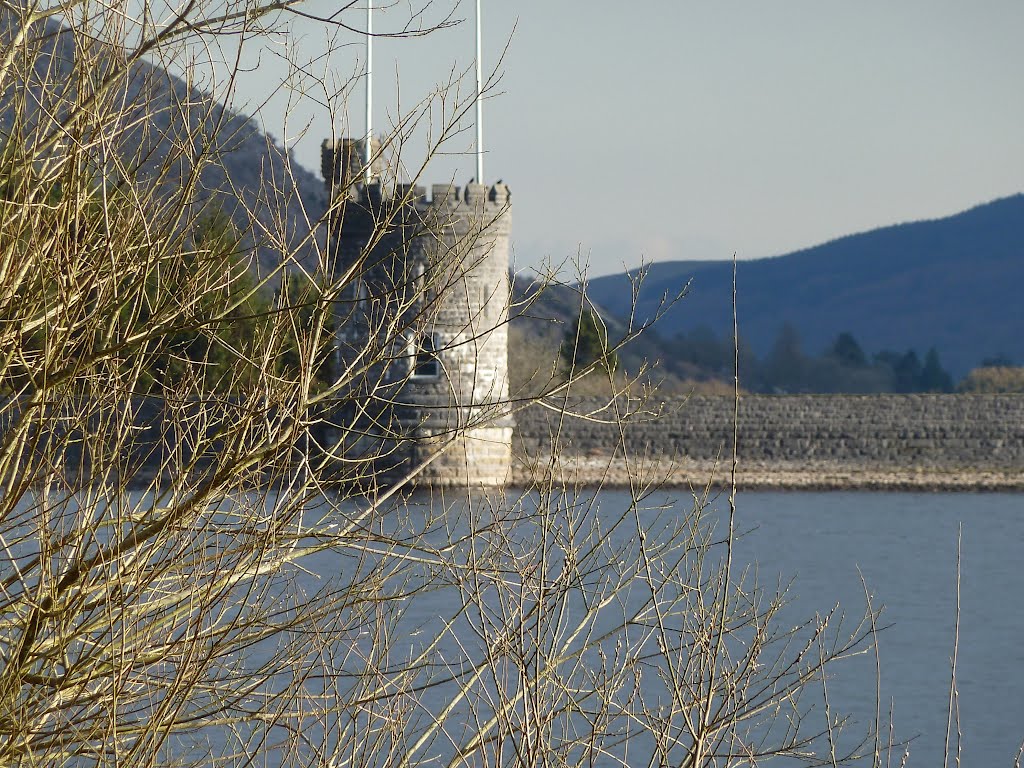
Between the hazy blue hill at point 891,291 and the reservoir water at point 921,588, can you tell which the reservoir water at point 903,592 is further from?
the hazy blue hill at point 891,291

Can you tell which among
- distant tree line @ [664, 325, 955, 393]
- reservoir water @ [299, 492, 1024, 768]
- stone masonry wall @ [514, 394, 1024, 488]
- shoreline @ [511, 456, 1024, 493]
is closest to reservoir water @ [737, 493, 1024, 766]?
reservoir water @ [299, 492, 1024, 768]

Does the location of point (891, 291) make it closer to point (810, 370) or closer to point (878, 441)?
point (810, 370)

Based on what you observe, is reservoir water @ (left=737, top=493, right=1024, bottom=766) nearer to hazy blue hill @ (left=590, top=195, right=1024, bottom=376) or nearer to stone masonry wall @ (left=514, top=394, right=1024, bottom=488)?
stone masonry wall @ (left=514, top=394, right=1024, bottom=488)

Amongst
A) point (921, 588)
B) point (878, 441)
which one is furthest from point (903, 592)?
point (878, 441)

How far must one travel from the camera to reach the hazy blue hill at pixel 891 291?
356ft

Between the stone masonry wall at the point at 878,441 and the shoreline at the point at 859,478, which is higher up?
the stone masonry wall at the point at 878,441

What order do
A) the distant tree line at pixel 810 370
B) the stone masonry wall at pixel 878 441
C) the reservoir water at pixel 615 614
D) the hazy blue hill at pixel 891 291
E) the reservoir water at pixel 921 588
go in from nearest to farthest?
the reservoir water at pixel 615 614
the reservoir water at pixel 921 588
the stone masonry wall at pixel 878 441
the distant tree line at pixel 810 370
the hazy blue hill at pixel 891 291

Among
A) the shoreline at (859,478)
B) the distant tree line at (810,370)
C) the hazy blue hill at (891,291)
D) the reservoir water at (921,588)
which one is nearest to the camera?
the reservoir water at (921,588)

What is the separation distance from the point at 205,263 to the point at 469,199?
18143 millimetres

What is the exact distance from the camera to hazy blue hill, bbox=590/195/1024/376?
108 metres

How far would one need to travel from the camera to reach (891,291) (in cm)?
11738

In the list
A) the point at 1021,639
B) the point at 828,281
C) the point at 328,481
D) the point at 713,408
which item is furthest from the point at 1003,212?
the point at 328,481

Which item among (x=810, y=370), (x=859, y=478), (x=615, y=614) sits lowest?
(x=615, y=614)

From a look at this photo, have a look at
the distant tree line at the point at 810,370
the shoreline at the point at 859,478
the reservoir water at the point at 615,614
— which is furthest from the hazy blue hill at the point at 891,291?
the reservoir water at the point at 615,614
